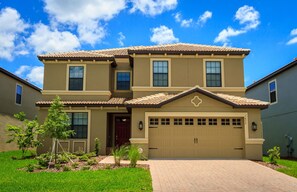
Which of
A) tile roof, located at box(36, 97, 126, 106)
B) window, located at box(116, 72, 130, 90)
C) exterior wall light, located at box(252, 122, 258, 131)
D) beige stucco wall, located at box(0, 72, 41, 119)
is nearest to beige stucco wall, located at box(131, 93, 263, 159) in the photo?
exterior wall light, located at box(252, 122, 258, 131)

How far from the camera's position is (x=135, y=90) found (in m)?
18.3

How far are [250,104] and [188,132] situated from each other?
12.3 ft

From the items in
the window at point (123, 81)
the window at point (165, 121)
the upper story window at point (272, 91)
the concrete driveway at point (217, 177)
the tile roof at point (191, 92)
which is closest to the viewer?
the concrete driveway at point (217, 177)

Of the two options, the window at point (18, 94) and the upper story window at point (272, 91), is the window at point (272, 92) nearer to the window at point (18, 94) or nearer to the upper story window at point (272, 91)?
the upper story window at point (272, 91)

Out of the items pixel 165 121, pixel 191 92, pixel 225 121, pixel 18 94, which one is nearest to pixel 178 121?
pixel 165 121

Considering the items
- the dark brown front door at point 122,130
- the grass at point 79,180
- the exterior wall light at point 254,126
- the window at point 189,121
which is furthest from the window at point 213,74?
the grass at point 79,180

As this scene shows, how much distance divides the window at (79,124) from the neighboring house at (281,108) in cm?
1361

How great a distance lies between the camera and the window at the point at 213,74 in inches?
731

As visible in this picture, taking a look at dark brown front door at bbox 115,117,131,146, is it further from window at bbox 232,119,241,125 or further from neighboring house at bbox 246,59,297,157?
neighboring house at bbox 246,59,297,157

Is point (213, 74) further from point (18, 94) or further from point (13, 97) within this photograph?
point (18, 94)

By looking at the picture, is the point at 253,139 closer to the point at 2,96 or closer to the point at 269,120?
the point at 269,120

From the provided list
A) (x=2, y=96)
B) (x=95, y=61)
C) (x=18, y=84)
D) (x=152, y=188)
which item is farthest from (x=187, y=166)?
(x=18, y=84)

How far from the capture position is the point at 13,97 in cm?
2327

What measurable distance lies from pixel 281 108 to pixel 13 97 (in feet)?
67.4
